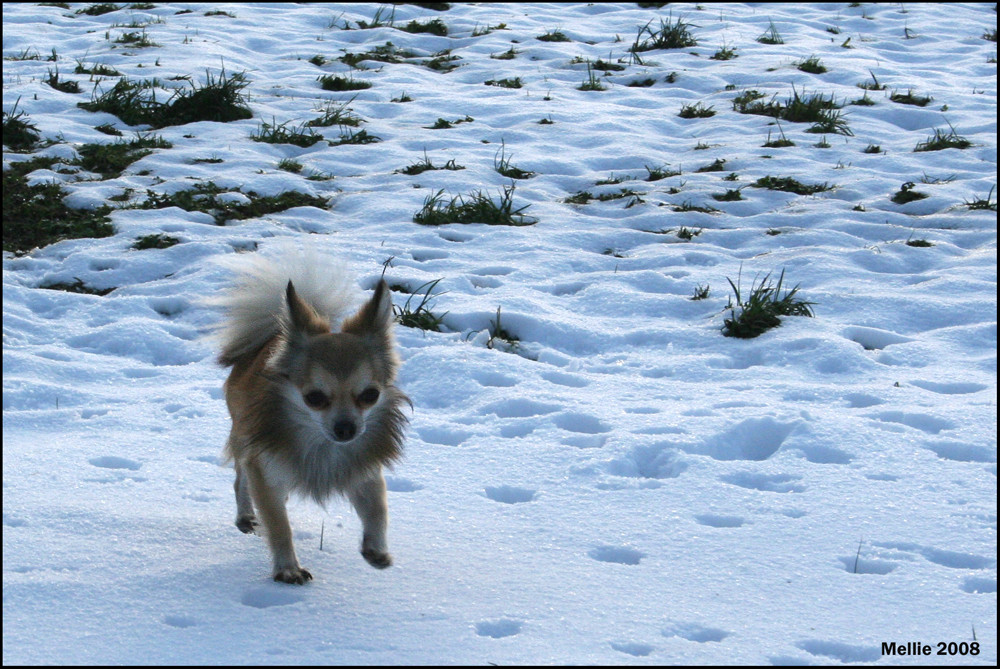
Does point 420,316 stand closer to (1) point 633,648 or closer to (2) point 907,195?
(1) point 633,648

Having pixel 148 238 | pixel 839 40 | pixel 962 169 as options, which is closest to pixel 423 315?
pixel 148 238

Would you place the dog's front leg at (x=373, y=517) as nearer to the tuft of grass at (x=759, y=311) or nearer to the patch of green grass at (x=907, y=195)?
the tuft of grass at (x=759, y=311)

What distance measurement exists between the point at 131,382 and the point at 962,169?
6807 millimetres

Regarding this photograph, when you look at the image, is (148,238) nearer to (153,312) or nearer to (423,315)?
(153,312)

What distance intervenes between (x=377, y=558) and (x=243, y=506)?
30.6 inches

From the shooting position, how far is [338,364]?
3.33 m

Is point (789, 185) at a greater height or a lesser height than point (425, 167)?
greater

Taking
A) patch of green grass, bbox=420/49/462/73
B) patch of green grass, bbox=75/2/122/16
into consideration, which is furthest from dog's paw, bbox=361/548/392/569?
patch of green grass, bbox=75/2/122/16

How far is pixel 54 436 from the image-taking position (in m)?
4.36

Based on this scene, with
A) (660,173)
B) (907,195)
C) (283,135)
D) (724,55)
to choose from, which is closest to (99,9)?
(283,135)

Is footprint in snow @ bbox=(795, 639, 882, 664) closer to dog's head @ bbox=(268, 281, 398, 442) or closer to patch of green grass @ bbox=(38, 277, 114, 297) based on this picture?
dog's head @ bbox=(268, 281, 398, 442)

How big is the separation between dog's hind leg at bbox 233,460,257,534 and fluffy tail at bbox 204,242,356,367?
48cm

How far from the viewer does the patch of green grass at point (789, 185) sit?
26.0ft

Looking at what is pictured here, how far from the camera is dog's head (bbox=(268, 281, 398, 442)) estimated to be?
330cm
